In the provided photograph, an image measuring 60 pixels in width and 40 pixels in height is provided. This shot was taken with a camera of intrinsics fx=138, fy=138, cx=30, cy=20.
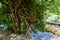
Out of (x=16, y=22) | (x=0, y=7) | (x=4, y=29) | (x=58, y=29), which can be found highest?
(x=0, y=7)

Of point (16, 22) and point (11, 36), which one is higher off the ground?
point (16, 22)

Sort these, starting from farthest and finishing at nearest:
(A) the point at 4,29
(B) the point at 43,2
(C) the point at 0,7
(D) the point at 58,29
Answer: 1. (D) the point at 58,29
2. (A) the point at 4,29
3. (C) the point at 0,7
4. (B) the point at 43,2

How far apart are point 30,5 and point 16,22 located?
0.19 m

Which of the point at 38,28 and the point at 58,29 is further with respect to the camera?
the point at 58,29

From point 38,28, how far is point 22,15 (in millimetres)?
271

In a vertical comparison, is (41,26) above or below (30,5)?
below

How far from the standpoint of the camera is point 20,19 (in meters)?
1.21

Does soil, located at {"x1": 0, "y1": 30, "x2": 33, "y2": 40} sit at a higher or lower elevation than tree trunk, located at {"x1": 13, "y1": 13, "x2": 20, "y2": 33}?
lower

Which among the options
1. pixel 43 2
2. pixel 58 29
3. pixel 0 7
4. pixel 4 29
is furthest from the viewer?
pixel 58 29

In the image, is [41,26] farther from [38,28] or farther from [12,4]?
[12,4]

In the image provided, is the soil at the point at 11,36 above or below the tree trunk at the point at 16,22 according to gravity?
below

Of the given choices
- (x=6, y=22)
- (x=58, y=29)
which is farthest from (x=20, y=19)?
(x=58, y=29)

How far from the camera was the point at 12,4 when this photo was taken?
113cm

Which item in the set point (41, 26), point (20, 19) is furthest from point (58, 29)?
point (20, 19)
